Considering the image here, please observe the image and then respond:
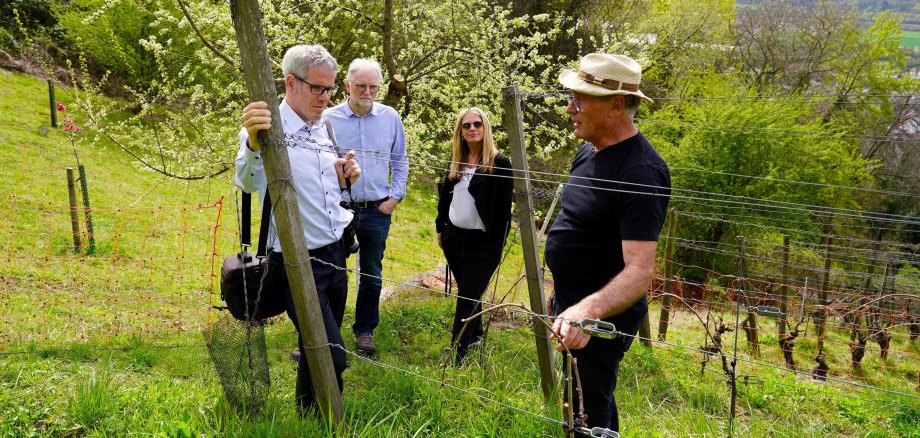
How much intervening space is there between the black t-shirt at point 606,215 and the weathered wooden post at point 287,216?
1.04 meters

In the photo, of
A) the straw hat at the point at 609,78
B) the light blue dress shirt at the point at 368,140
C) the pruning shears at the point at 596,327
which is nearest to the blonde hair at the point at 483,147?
the light blue dress shirt at the point at 368,140

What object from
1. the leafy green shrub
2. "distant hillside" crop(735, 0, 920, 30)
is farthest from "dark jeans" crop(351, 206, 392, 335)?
"distant hillside" crop(735, 0, 920, 30)

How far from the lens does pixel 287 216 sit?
2.60 metres

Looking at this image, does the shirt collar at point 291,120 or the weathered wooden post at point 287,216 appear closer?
the weathered wooden post at point 287,216

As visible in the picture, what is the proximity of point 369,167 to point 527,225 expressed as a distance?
1.56 m

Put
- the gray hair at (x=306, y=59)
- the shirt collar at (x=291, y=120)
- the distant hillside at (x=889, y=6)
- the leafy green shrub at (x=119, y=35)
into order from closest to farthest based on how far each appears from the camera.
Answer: the gray hair at (x=306, y=59) → the shirt collar at (x=291, y=120) → the leafy green shrub at (x=119, y=35) → the distant hillside at (x=889, y=6)

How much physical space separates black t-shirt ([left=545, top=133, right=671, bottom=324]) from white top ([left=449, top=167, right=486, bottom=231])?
1.62 m

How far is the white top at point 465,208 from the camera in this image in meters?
4.30

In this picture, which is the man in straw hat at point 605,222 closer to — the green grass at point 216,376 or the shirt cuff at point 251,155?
the green grass at point 216,376

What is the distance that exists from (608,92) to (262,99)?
1.36m

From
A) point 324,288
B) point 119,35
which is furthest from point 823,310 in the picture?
point 119,35

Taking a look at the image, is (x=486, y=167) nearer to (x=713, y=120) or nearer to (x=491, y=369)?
(x=491, y=369)

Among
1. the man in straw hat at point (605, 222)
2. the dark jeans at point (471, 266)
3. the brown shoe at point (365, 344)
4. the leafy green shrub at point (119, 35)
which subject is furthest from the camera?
the leafy green shrub at point (119, 35)

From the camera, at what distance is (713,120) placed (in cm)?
1633
